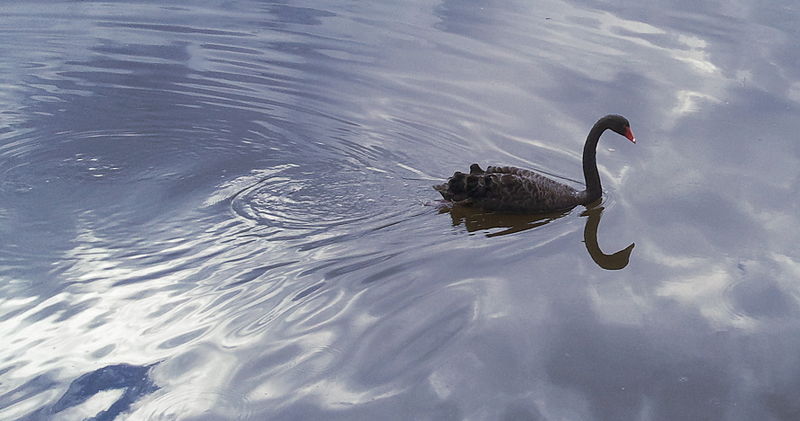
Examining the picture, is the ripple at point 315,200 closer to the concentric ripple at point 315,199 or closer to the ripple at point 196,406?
the concentric ripple at point 315,199

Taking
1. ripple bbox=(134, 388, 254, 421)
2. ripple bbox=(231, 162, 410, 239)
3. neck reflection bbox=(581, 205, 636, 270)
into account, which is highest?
ripple bbox=(231, 162, 410, 239)

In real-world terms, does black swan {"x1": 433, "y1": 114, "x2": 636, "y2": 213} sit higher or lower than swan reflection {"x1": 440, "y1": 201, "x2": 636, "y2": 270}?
higher

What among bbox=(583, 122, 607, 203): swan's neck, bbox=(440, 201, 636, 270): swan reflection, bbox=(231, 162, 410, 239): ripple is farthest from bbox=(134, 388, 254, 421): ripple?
bbox=(583, 122, 607, 203): swan's neck

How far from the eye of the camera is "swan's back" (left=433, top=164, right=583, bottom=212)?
6.35m

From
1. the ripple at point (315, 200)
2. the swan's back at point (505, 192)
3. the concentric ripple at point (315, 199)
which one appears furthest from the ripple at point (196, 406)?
the swan's back at point (505, 192)

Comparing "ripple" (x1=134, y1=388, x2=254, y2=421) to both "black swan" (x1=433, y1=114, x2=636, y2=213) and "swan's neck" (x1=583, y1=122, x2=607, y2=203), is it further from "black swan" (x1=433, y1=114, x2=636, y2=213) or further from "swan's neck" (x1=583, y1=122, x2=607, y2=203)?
"swan's neck" (x1=583, y1=122, x2=607, y2=203)

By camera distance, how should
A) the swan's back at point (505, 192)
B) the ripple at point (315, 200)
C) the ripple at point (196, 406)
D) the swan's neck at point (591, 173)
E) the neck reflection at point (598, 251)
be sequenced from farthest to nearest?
the swan's neck at point (591, 173) < the swan's back at point (505, 192) < the ripple at point (315, 200) < the neck reflection at point (598, 251) < the ripple at point (196, 406)

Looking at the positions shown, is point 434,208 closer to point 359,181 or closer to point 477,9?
point 359,181

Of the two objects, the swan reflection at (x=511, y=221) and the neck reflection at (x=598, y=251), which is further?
the swan reflection at (x=511, y=221)

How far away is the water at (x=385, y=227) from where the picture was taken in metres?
4.40

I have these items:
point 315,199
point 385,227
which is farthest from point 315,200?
point 385,227

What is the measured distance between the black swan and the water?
11 centimetres

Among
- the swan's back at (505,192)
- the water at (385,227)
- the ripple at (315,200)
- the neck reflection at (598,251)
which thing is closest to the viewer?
the water at (385,227)

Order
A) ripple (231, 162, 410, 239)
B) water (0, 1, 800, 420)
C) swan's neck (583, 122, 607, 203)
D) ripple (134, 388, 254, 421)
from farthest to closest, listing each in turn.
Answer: swan's neck (583, 122, 607, 203)
ripple (231, 162, 410, 239)
water (0, 1, 800, 420)
ripple (134, 388, 254, 421)
